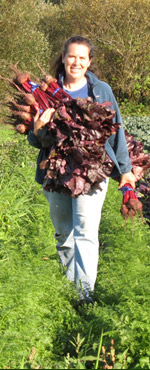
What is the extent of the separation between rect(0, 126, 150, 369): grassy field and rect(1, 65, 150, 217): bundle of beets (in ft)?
1.80

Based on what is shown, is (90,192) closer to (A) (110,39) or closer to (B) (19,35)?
(B) (19,35)

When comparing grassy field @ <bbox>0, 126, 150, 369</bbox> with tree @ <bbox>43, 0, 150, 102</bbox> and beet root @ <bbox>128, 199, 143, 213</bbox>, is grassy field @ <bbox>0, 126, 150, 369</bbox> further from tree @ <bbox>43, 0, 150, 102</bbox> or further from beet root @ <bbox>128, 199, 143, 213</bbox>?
tree @ <bbox>43, 0, 150, 102</bbox>

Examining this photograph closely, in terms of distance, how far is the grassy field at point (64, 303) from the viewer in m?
2.68

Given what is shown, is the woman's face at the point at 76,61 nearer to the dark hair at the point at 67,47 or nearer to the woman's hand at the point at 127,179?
the dark hair at the point at 67,47

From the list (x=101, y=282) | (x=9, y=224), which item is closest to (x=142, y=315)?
(x=101, y=282)

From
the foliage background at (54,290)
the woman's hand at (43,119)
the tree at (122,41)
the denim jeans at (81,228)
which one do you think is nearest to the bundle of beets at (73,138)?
the woman's hand at (43,119)

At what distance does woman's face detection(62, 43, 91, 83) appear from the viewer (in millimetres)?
3369

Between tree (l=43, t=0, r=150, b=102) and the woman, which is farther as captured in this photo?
tree (l=43, t=0, r=150, b=102)

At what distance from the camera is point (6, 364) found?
2.53 m

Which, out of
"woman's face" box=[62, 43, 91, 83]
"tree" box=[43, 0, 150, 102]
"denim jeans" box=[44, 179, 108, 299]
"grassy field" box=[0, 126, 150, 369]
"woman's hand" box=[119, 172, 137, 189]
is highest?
"tree" box=[43, 0, 150, 102]

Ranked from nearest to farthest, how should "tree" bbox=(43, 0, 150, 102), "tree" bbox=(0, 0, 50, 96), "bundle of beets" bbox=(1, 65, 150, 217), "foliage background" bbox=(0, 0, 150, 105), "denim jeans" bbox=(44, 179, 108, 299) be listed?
"bundle of beets" bbox=(1, 65, 150, 217)
"denim jeans" bbox=(44, 179, 108, 299)
"tree" bbox=(0, 0, 50, 96)
"foliage background" bbox=(0, 0, 150, 105)
"tree" bbox=(43, 0, 150, 102)

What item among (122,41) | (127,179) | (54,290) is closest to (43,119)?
(127,179)

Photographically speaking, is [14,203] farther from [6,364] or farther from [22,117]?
[6,364]

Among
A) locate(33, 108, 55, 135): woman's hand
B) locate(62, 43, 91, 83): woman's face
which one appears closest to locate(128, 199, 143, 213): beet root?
locate(33, 108, 55, 135): woman's hand
